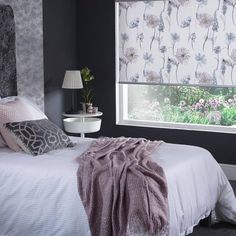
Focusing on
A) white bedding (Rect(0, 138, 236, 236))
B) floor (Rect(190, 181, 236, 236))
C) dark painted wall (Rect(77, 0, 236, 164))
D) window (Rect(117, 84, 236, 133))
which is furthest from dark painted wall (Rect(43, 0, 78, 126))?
floor (Rect(190, 181, 236, 236))

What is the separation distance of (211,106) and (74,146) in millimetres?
2179

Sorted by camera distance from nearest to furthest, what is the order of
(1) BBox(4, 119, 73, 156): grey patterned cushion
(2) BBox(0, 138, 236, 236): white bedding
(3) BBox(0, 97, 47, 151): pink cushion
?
(2) BBox(0, 138, 236, 236): white bedding
(1) BBox(4, 119, 73, 156): grey patterned cushion
(3) BBox(0, 97, 47, 151): pink cushion

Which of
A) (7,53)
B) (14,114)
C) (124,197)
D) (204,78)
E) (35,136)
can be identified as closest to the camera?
(124,197)

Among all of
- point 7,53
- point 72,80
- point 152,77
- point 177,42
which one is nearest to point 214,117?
point 152,77

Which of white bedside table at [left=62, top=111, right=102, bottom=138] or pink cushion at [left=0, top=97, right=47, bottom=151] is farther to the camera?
white bedside table at [left=62, top=111, right=102, bottom=138]

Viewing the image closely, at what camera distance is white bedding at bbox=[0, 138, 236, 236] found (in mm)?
3385

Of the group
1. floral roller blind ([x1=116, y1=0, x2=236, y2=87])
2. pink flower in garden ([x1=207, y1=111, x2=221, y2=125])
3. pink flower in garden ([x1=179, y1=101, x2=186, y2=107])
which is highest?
floral roller blind ([x1=116, y1=0, x2=236, y2=87])

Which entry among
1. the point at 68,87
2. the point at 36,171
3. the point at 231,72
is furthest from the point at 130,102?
the point at 36,171

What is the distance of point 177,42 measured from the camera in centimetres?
594

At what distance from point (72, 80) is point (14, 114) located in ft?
5.60

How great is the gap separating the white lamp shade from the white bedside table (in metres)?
0.34

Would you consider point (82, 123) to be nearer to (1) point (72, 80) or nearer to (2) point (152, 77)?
(1) point (72, 80)

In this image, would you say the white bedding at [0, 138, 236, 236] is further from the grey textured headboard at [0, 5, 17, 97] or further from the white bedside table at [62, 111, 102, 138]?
the white bedside table at [62, 111, 102, 138]

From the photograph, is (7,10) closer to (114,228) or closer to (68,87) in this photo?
(68,87)
